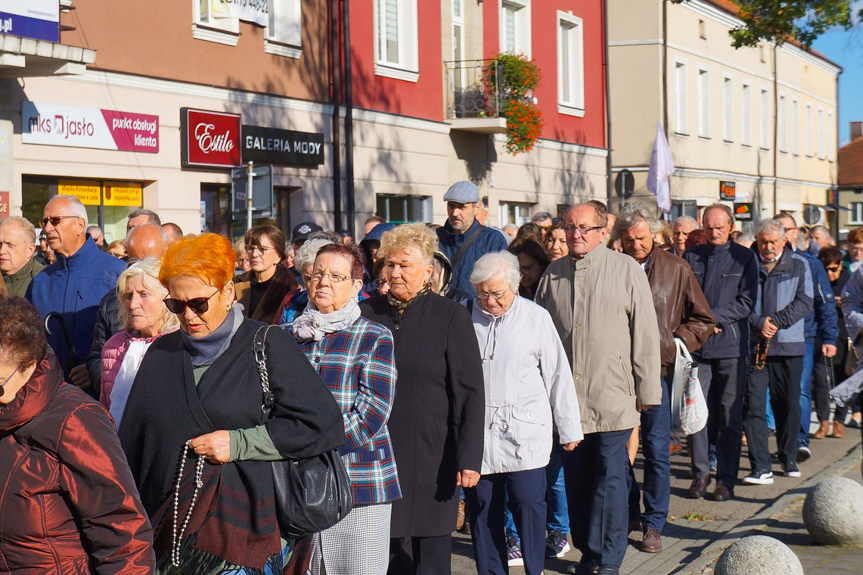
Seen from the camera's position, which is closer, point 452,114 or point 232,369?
point 232,369

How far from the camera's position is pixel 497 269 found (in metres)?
6.76

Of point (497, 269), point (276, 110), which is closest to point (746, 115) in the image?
point (276, 110)

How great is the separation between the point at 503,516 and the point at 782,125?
43108 mm

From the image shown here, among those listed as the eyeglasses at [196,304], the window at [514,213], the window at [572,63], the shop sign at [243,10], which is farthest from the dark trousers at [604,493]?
the window at [572,63]

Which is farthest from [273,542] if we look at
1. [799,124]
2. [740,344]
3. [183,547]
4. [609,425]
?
[799,124]

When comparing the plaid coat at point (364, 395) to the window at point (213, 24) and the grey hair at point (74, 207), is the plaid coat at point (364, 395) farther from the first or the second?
the window at point (213, 24)

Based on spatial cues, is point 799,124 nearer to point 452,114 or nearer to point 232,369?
point 452,114

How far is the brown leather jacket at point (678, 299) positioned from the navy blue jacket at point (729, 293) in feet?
2.78

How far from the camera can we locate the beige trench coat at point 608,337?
7.29m

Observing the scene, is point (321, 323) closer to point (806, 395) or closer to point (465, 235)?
point (465, 235)

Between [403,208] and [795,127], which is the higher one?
[795,127]

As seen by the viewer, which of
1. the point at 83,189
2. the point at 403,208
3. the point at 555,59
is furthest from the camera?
the point at 555,59

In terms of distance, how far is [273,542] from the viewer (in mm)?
4320

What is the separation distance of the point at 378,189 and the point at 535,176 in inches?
250
